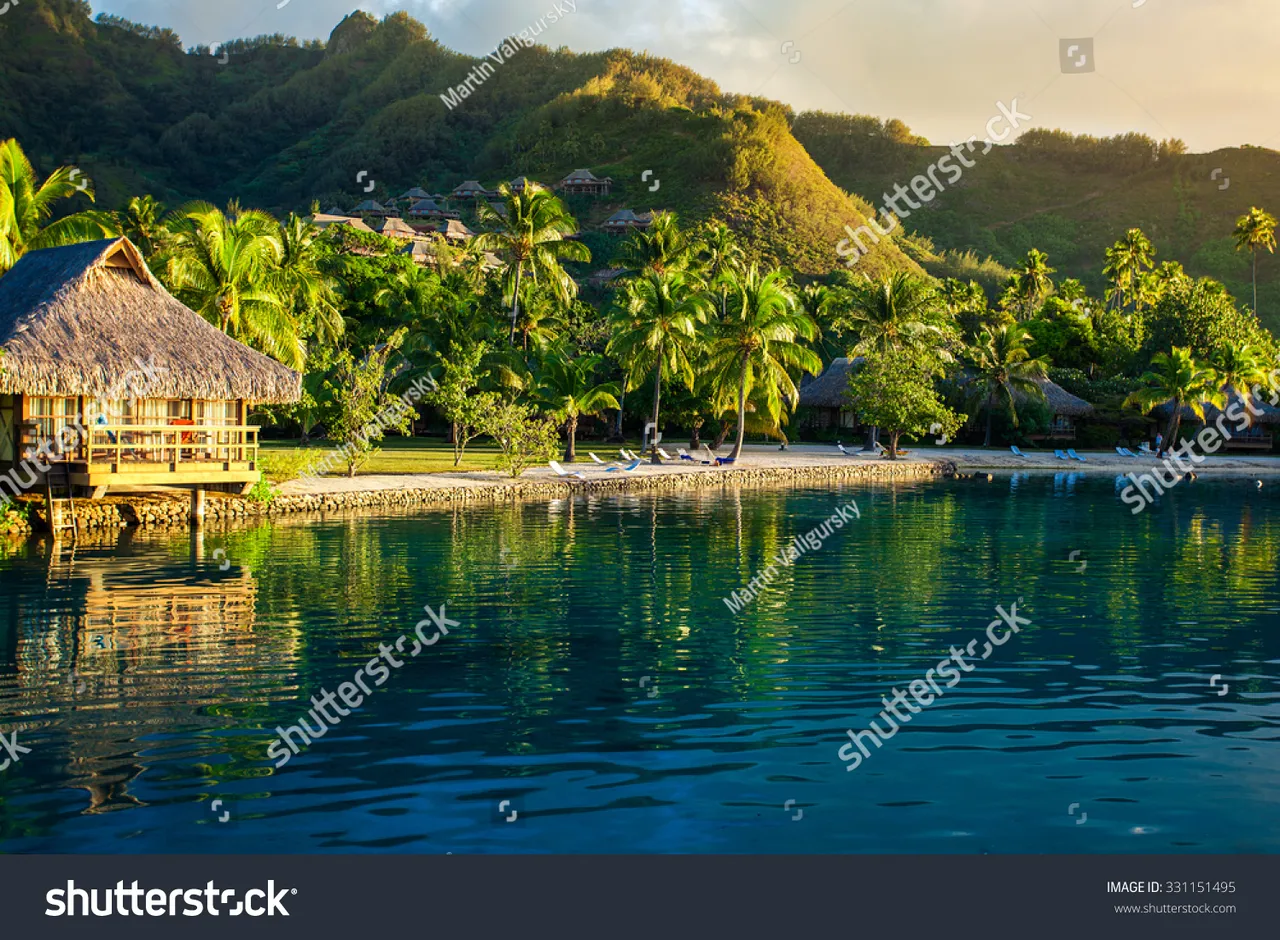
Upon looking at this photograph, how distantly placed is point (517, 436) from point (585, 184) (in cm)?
7848

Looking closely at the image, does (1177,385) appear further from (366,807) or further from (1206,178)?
(1206,178)

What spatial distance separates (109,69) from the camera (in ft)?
434

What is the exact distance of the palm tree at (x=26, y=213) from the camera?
84.9 ft

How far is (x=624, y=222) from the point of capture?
306 ft

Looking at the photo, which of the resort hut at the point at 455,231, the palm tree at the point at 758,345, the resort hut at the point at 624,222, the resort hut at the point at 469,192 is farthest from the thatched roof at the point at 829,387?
the resort hut at the point at 469,192

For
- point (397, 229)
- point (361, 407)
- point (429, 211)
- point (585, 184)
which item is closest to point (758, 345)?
point (361, 407)

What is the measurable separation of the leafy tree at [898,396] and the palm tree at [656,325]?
336 inches

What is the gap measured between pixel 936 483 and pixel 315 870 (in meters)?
34.3

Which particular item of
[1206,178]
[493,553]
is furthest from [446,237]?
[1206,178]

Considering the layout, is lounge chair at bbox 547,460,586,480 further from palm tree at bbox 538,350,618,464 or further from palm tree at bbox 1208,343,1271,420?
palm tree at bbox 1208,343,1271,420

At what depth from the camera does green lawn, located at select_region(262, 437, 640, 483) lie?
29953mm

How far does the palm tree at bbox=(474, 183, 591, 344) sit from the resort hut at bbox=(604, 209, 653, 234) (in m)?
53.2

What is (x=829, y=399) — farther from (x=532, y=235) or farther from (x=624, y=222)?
(x=624, y=222)

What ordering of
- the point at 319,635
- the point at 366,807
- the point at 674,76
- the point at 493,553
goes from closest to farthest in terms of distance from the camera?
the point at 366,807, the point at 319,635, the point at 493,553, the point at 674,76
